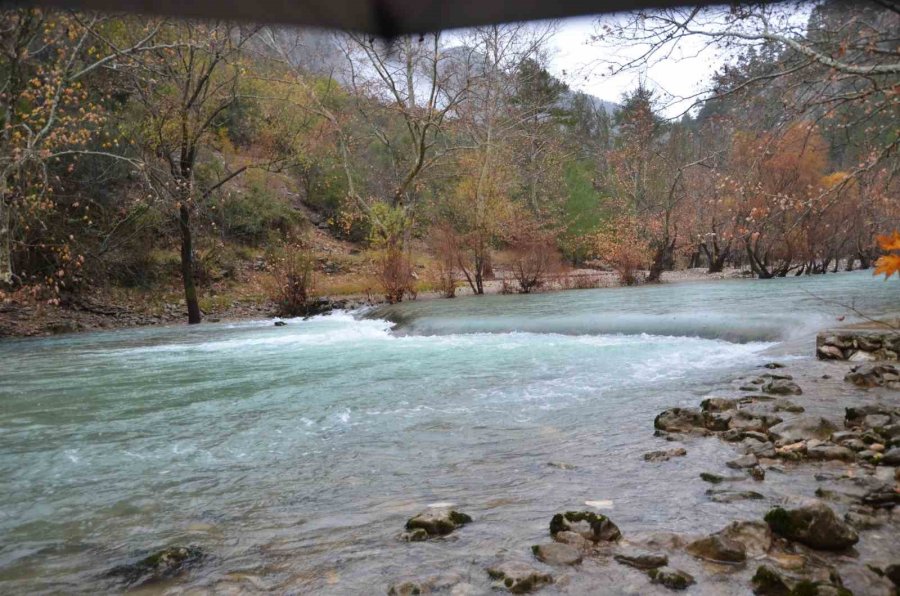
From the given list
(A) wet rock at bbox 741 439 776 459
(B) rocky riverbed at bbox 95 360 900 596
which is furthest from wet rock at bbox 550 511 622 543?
(A) wet rock at bbox 741 439 776 459

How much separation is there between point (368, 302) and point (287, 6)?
15917 millimetres

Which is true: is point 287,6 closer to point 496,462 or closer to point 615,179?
point 496,462

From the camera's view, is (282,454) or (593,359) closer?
(282,454)

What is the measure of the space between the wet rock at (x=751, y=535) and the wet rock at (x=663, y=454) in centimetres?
119

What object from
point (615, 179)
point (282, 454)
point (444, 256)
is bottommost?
point (282, 454)

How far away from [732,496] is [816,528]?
674 mm

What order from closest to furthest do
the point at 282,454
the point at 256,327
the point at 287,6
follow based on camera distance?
the point at 287,6
the point at 282,454
the point at 256,327

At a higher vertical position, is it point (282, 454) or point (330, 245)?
point (330, 245)

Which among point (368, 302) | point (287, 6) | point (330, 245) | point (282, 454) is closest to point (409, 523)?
point (282, 454)

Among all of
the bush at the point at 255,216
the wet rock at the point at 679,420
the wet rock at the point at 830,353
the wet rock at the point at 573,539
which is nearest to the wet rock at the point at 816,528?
the wet rock at the point at 573,539

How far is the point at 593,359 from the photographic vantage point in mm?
8148

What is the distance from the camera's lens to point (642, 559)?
255cm

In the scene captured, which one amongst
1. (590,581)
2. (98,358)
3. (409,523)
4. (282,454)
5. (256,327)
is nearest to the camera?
(590,581)

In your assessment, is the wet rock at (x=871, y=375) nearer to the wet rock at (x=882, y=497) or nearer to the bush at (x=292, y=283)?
the wet rock at (x=882, y=497)
